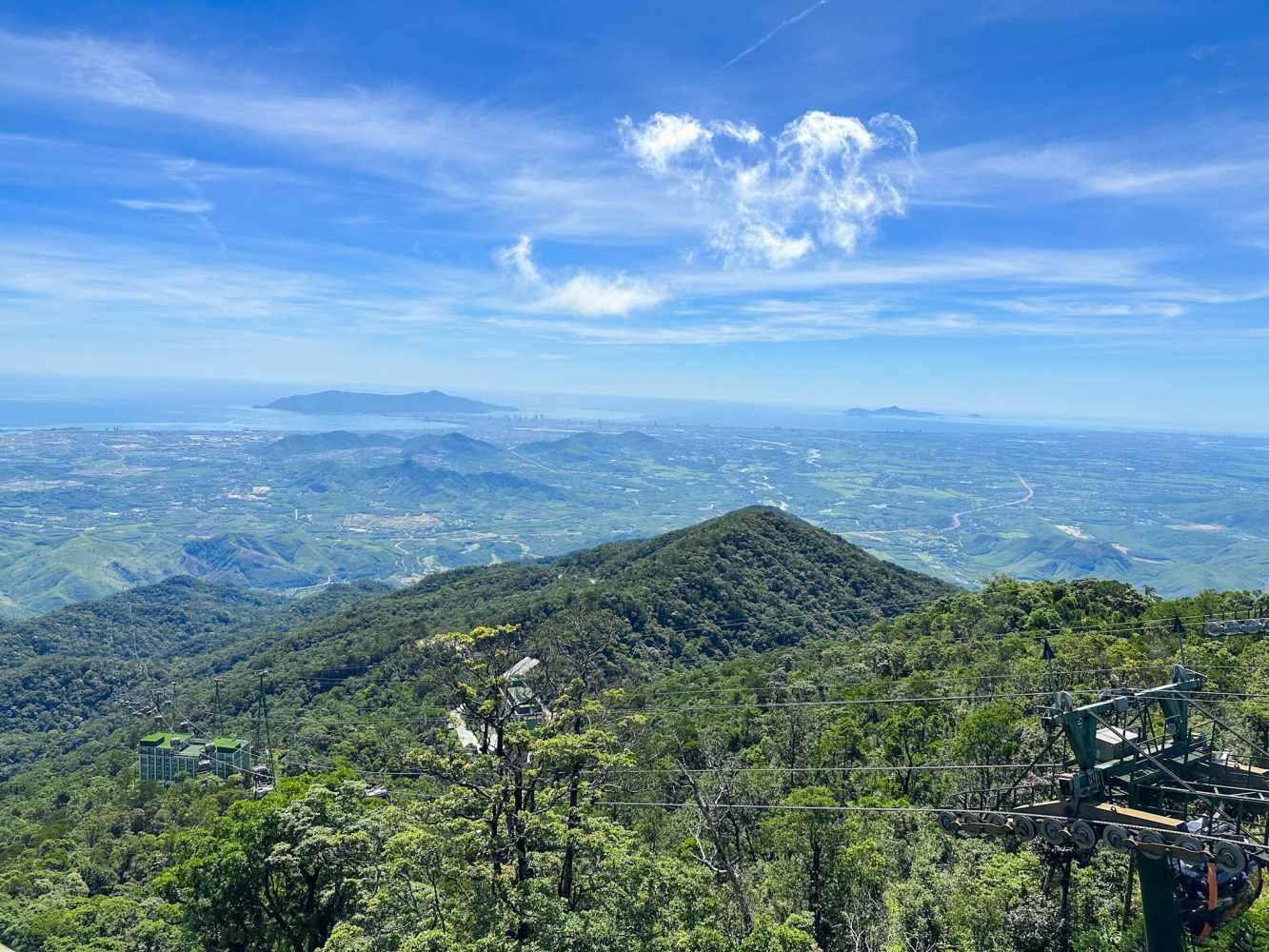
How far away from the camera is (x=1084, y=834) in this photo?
788cm

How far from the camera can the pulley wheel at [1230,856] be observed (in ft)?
22.3

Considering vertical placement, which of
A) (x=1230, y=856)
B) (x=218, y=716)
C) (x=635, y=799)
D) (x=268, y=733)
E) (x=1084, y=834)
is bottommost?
(x=218, y=716)

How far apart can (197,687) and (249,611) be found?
3343 inches

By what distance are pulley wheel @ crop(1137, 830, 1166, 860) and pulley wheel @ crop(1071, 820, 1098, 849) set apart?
16.5 inches

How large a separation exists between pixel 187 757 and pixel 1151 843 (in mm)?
61572

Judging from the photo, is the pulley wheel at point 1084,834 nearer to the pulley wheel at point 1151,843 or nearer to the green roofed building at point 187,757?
the pulley wheel at point 1151,843

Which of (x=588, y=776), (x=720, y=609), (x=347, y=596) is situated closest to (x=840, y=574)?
(x=720, y=609)

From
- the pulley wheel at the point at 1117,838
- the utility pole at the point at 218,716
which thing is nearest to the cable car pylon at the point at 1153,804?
the pulley wheel at the point at 1117,838

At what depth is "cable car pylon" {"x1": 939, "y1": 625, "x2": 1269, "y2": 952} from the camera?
795cm

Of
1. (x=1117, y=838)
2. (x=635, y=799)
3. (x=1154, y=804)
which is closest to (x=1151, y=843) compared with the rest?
(x=1117, y=838)

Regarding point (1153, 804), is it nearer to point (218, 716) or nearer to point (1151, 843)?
point (1151, 843)

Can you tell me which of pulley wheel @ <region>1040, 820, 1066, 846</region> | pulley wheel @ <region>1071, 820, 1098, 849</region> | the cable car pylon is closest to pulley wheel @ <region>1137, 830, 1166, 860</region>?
the cable car pylon

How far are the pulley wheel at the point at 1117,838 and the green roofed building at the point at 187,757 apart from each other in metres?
56.3

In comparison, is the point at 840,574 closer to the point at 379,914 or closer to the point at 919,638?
the point at 919,638
